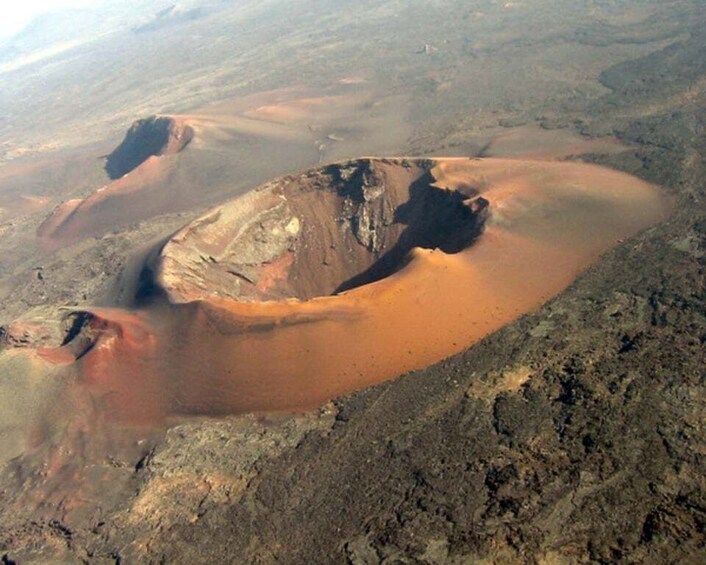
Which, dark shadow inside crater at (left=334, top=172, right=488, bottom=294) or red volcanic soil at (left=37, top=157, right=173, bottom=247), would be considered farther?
red volcanic soil at (left=37, top=157, right=173, bottom=247)

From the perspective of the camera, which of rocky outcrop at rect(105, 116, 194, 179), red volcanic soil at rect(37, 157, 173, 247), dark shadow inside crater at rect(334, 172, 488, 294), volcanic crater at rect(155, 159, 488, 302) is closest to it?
dark shadow inside crater at rect(334, 172, 488, 294)

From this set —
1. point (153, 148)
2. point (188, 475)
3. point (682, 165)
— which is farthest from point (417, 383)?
point (153, 148)

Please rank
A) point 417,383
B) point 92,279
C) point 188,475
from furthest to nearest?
1. point 92,279
2. point 417,383
3. point 188,475

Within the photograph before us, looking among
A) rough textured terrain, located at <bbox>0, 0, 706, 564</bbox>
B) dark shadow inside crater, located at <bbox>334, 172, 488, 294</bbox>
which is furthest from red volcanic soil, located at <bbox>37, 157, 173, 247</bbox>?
dark shadow inside crater, located at <bbox>334, 172, 488, 294</bbox>

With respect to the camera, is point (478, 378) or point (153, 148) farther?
point (153, 148)

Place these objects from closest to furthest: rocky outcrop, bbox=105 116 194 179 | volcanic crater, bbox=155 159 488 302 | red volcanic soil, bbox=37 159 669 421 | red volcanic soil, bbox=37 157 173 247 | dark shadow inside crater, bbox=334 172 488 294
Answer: red volcanic soil, bbox=37 159 669 421 < dark shadow inside crater, bbox=334 172 488 294 < volcanic crater, bbox=155 159 488 302 < red volcanic soil, bbox=37 157 173 247 < rocky outcrop, bbox=105 116 194 179

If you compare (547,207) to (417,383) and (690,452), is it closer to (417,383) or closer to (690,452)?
(417,383)

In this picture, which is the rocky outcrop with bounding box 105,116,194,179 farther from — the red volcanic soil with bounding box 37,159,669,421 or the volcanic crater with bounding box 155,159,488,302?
the red volcanic soil with bounding box 37,159,669,421

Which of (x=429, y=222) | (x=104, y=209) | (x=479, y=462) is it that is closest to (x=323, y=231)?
(x=429, y=222)

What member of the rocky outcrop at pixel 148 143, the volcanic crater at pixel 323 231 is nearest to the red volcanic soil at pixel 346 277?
the volcanic crater at pixel 323 231
